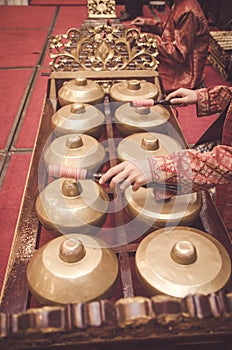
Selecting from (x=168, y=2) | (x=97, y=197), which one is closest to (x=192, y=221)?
(x=97, y=197)

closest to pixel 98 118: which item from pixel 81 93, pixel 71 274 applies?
pixel 81 93

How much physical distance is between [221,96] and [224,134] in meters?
0.29

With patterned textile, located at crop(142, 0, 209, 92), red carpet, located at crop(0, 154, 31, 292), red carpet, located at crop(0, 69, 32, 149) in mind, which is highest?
patterned textile, located at crop(142, 0, 209, 92)

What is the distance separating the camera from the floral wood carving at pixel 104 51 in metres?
1.97

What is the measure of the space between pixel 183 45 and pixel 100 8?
3.49 feet

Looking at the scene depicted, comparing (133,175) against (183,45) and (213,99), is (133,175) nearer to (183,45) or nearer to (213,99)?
(213,99)

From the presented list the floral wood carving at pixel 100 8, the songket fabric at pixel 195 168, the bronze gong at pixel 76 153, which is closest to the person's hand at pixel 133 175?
the songket fabric at pixel 195 168

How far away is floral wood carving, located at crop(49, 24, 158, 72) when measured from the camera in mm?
1974

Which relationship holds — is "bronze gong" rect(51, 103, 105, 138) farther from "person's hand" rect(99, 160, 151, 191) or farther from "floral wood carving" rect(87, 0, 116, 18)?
"floral wood carving" rect(87, 0, 116, 18)

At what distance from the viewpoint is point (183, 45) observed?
2.69 meters

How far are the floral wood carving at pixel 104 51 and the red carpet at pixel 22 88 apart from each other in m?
0.63

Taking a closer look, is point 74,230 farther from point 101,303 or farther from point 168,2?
point 168,2

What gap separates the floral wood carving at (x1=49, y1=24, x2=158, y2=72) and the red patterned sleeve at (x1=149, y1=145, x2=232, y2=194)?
3.94 feet

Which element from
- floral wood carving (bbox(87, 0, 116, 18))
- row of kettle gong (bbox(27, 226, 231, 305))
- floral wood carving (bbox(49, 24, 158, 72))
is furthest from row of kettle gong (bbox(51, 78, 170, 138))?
floral wood carving (bbox(87, 0, 116, 18))
